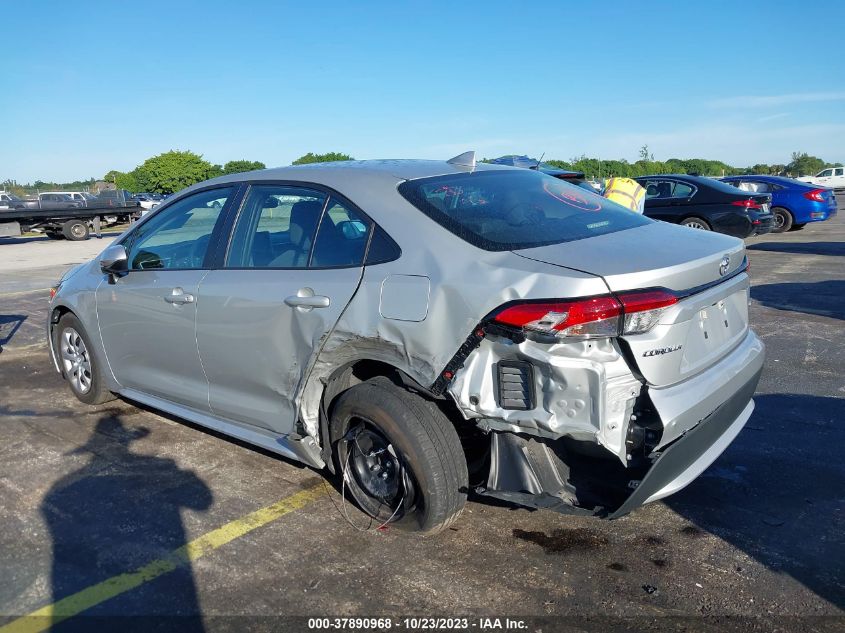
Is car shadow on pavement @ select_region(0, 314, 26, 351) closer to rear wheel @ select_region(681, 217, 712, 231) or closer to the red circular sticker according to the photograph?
the red circular sticker

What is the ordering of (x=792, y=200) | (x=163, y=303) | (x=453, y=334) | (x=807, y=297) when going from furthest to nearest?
(x=792, y=200) < (x=807, y=297) < (x=163, y=303) < (x=453, y=334)

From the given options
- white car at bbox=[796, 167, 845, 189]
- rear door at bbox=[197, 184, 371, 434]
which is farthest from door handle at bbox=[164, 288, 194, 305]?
white car at bbox=[796, 167, 845, 189]

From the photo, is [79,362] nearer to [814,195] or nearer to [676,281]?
[676,281]

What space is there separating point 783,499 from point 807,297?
6251 millimetres

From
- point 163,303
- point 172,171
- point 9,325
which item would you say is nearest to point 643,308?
point 163,303

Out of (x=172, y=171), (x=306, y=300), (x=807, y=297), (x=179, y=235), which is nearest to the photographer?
Answer: (x=306, y=300)

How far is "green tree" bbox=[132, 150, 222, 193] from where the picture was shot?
63250 millimetres

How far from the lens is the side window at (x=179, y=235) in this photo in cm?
423

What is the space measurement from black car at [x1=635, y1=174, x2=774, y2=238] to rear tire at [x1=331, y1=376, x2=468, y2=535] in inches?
437

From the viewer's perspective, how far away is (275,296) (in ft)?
11.9

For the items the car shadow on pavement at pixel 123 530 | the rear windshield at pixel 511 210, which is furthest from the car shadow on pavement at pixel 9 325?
the rear windshield at pixel 511 210

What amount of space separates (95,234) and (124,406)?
2518 cm

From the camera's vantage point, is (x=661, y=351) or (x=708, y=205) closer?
(x=661, y=351)

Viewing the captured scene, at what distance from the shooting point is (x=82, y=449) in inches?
181
